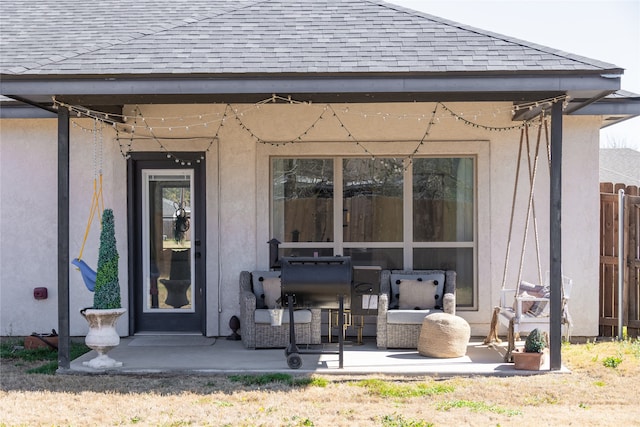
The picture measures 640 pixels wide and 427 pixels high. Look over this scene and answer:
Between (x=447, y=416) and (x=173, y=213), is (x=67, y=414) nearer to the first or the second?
(x=447, y=416)

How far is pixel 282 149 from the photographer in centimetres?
1004

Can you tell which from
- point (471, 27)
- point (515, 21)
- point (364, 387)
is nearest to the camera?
point (364, 387)

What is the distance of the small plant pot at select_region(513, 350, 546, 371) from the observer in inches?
312

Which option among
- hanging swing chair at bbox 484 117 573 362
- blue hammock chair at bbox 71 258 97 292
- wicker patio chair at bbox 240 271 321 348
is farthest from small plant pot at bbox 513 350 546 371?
blue hammock chair at bbox 71 258 97 292

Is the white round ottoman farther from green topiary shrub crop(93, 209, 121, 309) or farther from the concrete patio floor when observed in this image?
green topiary shrub crop(93, 209, 121, 309)

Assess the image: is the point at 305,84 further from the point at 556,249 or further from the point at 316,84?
the point at 556,249

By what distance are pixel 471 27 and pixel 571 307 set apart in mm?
3521

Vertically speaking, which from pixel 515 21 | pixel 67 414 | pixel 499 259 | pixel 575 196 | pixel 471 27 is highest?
pixel 515 21

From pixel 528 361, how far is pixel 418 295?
74.5 inches

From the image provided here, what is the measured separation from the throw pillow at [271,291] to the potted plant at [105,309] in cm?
192

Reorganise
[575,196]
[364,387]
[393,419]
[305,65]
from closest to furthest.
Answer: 1. [393,419]
2. [364,387]
3. [305,65]
4. [575,196]

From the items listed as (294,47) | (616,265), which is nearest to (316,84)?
(294,47)

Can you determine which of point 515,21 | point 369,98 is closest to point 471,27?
point 369,98

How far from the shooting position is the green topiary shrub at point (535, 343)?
7.96 m
